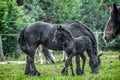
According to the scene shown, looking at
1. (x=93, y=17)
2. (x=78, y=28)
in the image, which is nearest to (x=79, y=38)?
(x=78, y=28)

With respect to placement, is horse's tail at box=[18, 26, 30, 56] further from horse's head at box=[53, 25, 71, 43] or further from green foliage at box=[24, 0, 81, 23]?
green foliage at box=[24, 0, 81, 23]

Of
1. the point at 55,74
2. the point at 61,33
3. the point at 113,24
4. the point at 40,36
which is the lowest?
the point at 55,74

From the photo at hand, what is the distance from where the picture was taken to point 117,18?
7.32 metres

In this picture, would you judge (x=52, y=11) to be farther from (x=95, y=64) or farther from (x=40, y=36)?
(x=95, y=64)

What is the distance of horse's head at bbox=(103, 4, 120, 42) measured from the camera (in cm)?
727

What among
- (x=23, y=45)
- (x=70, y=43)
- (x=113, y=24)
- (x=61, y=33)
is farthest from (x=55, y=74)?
(x=113, y=24)

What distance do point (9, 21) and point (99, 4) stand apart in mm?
10981

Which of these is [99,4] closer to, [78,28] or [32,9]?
[32,9]

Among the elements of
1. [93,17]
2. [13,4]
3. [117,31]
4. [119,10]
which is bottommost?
[93,17]

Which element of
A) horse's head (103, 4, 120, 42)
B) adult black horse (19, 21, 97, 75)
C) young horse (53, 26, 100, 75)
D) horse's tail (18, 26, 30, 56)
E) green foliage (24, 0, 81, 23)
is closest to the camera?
horse's head (103, 4, 120, 42)

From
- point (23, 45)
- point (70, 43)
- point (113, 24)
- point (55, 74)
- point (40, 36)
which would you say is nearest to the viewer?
point (113, 24)

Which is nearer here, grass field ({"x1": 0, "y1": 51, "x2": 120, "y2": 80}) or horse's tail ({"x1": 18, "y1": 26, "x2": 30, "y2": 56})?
grass field ({"x1": 0, "y1": 51, "x2": 120, "y2": 80})

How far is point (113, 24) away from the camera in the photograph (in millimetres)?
7504

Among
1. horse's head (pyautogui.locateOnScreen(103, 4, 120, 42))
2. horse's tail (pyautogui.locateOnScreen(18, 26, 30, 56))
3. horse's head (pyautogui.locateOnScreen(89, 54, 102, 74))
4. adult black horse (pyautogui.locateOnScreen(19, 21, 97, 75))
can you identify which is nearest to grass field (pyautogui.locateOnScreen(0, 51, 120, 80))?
horse's head (pyautogui.locateOnScreen(89, 54, 102, 74))
